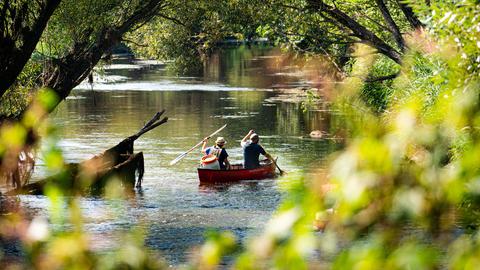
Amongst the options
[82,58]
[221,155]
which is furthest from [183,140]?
[82,58]

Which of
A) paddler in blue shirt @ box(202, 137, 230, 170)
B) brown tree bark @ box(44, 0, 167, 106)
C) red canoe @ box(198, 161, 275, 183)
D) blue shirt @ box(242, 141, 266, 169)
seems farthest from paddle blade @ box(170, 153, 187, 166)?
Result: brown tree bark @ box(44, 0, 167, 106)

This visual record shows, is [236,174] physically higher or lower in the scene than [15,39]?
lower

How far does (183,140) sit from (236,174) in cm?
825

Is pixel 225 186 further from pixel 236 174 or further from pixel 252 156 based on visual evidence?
pixel 252 156

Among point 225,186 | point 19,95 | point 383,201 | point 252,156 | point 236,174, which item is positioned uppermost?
point 383,201

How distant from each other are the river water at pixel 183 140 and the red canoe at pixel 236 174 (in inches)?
16.6

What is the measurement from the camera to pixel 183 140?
119 ft

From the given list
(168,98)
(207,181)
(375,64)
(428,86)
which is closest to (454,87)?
(428,86)

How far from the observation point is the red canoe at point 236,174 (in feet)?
91.6

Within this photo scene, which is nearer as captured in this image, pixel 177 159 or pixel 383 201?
pixel 383 201

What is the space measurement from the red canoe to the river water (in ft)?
1.38

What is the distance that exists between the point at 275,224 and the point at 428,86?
20.7 meters

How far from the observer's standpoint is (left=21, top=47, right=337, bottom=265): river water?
69.0 ft

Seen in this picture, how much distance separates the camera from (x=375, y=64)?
35.8 m
